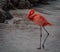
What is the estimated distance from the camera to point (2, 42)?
280 inches

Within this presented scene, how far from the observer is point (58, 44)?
22.8 feet

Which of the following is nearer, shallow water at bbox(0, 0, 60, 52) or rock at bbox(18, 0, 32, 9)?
shallow water at bbox(0, 0, 60, 52)

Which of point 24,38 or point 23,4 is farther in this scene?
point 23,4

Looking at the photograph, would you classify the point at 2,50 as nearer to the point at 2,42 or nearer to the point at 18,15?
the point at 2,42

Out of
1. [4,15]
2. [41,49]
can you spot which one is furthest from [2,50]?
[4,15]

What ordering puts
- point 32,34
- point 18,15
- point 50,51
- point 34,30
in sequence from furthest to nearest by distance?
point 18,15, point 34,30, point 32,34, point 50,51

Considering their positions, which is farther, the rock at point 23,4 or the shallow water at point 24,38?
the rock at point 23,4

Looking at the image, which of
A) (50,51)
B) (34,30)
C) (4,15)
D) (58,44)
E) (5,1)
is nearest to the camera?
(50,51)

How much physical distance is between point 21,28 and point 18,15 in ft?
9.42

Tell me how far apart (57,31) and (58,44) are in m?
1.52

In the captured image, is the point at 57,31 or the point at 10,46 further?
the point at 57,31

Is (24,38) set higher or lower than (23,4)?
higher

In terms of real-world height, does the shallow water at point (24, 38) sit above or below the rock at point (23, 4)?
above

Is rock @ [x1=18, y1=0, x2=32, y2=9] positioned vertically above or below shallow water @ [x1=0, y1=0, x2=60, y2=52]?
below
